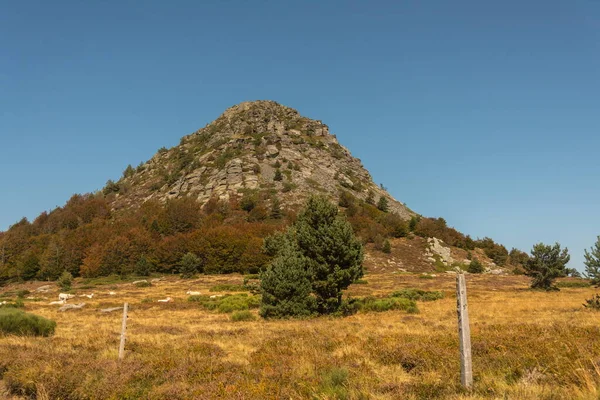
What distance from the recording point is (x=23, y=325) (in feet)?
53.3

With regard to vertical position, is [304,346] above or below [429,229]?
below

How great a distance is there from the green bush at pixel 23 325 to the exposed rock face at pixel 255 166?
8501 centimetres

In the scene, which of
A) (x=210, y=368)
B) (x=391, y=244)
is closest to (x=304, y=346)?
(x=210, y=368)

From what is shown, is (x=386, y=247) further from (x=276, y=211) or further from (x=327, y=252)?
(x=327, y=252)

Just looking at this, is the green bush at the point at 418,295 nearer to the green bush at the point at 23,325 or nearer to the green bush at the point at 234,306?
the green bush at the point at 234,306

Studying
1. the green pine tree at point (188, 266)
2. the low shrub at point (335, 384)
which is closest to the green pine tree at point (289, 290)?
the low shrub at point (335, 384)

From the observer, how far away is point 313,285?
2164 centimetres

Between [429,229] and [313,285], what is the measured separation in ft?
246

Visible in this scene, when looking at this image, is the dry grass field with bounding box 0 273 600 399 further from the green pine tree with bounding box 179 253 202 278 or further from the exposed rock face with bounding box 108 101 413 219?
the exposed rock face with bounding box 108 101 413 219

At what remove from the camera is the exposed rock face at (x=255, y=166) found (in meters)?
114

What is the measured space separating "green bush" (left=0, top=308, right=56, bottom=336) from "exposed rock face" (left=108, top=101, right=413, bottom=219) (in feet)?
279

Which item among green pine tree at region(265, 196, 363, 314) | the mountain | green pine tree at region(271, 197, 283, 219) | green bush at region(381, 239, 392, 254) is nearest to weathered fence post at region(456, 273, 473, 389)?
green pine tree at region(265, 196, 363, 314)

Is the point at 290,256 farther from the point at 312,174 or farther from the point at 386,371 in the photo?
the point at 312,174

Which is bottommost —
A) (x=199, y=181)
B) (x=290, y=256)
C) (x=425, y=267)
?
(x=425, y=267)
